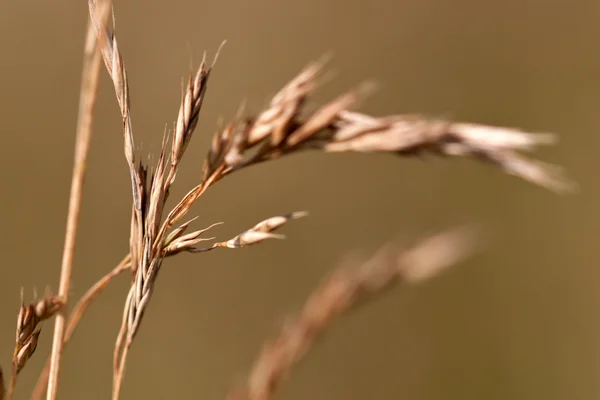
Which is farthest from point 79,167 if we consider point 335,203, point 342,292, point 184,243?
point 335,203

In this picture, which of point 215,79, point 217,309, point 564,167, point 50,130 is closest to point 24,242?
point 50,130

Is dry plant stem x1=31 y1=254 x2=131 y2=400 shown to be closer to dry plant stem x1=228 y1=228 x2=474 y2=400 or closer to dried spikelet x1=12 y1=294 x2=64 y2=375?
dried spikelet x1=12 y1=294 x2=64 y2=375

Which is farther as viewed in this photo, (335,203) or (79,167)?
(335,203)

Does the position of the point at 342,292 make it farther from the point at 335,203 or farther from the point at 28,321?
the point at 335,203

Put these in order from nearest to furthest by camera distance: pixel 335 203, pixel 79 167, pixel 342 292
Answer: pixel 79 167, pixel 342 292, pixel 335 203

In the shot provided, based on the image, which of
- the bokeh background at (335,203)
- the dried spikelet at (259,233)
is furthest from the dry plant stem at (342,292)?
the bokeh background at (335,203)

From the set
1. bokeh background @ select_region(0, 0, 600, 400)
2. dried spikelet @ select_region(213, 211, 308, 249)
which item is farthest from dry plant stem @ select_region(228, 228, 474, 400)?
bokeh background @ select_region(0, 0, 600, 400)

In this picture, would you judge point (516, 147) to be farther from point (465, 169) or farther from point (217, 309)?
point (465, 169)
